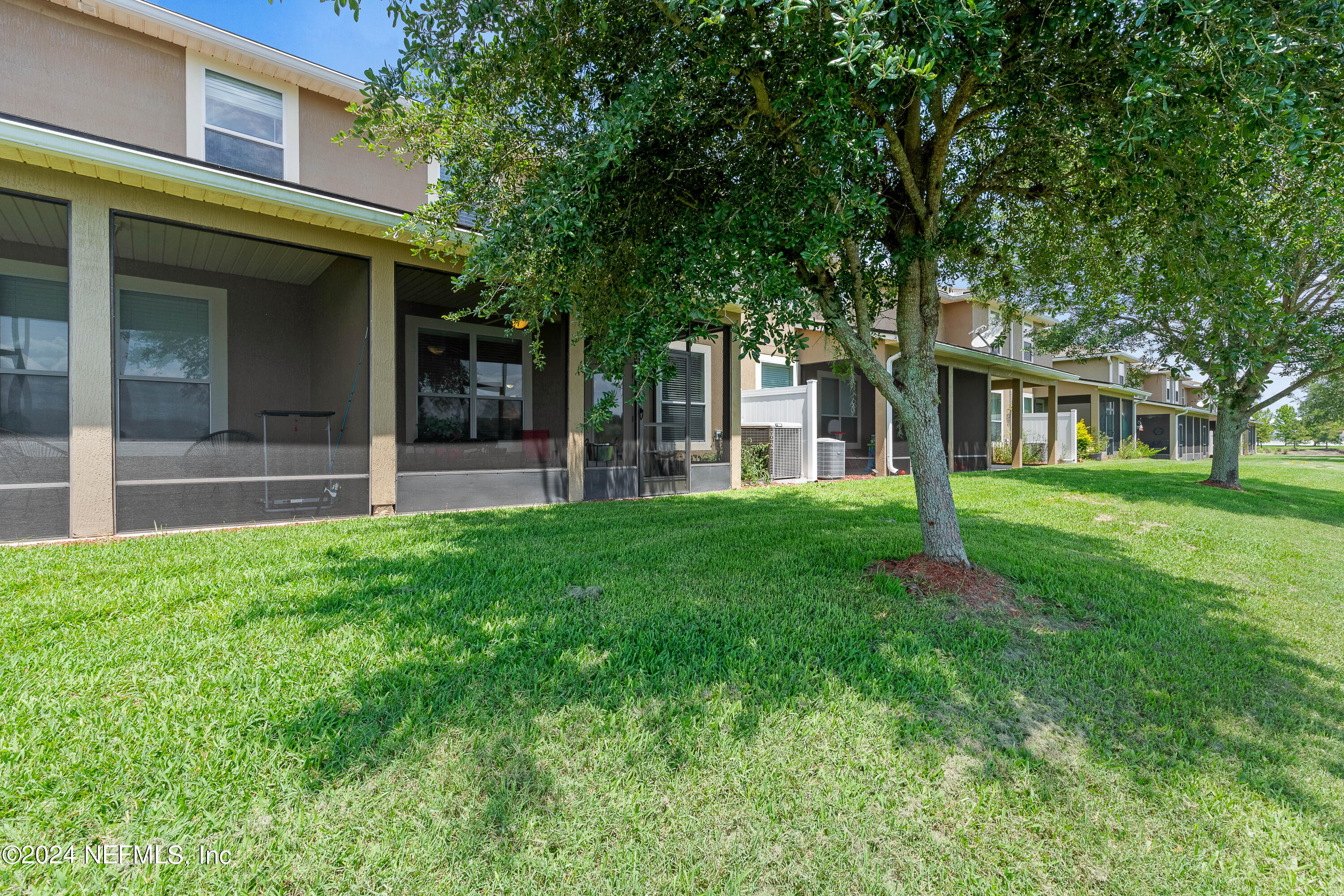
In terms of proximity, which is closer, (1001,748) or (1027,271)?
(1001,748)

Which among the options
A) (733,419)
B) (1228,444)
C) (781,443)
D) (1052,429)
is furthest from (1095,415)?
(733,419)

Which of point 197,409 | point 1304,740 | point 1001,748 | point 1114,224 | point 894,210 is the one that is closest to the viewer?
point 1001,748

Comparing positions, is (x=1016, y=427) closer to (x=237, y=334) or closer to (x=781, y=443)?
(x=781, y=443)

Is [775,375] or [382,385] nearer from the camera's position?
[382,385]

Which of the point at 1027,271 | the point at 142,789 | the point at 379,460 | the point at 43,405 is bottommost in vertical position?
the point at 142,789

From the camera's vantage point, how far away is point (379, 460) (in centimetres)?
698

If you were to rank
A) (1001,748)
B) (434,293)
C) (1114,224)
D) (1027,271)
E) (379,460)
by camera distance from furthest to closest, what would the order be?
(434,293), (379,460), (1027,271), (1114,224), (1001,748)

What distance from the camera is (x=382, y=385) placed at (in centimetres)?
693

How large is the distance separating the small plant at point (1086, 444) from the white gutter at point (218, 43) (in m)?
25.1

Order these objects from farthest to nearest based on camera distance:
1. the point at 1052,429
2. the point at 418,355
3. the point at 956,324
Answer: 1. the point at 956,324
2. the point at 1052,429
3. the point at 418,355

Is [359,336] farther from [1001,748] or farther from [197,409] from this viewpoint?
[1001,748]

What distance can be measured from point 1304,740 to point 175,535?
802cm

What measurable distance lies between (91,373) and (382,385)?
2460 mm

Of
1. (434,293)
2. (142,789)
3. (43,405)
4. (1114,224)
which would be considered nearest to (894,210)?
(1114,224)
